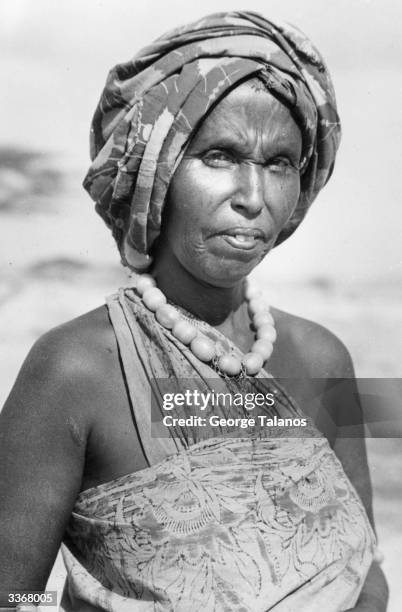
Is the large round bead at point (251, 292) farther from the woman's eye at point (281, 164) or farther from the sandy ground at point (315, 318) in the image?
the sandy ground at point (315, 318)

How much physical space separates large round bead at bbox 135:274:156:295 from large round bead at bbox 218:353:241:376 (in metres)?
0.27

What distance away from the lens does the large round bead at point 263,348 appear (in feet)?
8.07

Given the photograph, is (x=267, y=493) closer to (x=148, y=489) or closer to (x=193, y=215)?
(x=148, y=489)

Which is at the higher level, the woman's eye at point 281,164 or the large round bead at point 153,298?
the woman's eye at point 281,164

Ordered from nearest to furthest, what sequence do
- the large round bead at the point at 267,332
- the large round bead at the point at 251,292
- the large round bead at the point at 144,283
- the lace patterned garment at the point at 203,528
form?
the lace patterned garment at the point at 203,528
the large round bead at the point at 144,283
the large round bead at the point at 267,332
the large round bead at the point at 251,292

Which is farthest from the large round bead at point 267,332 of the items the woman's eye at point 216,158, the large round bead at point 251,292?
the woman's eye at point 216,158

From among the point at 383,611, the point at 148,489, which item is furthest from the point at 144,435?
the point at 383,611

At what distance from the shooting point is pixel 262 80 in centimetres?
227

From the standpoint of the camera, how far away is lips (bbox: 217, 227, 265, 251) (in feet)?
7.34

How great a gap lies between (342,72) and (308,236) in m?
0.75

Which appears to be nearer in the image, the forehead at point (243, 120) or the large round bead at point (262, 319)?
the forehead at point (243, 120)

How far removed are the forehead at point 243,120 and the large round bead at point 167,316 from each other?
401 mm

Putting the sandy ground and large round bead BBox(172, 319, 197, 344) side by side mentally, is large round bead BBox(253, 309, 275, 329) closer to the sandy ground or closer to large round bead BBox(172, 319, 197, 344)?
large round bead BBox(172, 319, 197, 344)

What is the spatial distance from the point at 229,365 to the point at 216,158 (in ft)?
1.63
